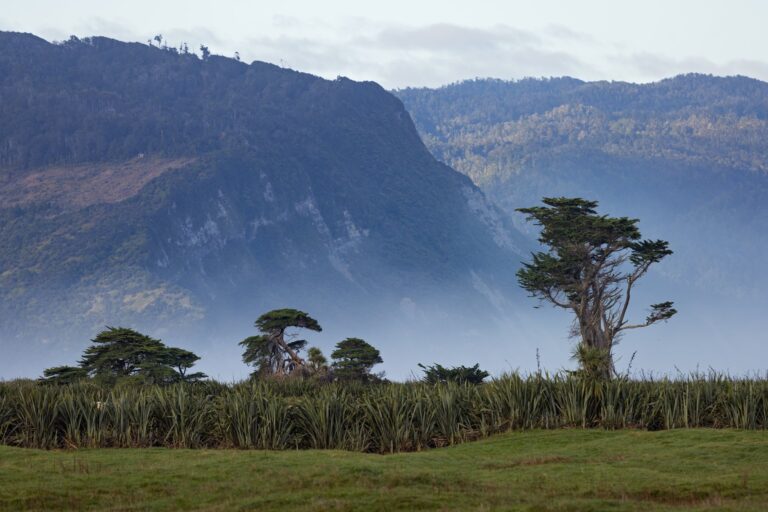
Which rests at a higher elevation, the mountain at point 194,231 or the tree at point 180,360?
the mountain at point 194,231

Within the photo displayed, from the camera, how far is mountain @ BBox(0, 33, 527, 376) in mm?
142875

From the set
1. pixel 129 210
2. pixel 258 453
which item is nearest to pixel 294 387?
pixel 258 453

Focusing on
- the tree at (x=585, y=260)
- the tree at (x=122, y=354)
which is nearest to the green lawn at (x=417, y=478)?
the tree at (x=122, y=354)

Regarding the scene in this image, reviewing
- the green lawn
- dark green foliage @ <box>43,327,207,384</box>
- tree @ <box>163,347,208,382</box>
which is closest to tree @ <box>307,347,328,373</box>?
tree @ <box>163,347,208,382</box>

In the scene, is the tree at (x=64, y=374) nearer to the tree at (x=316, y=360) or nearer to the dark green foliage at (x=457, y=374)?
the tree at (x=316, y=360)

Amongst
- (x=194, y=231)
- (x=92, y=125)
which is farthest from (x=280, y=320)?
(x=92, y=125)

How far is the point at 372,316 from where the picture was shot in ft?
552

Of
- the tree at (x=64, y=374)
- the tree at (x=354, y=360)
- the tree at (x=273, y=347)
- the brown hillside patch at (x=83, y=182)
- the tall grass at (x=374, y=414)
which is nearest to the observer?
the tall grass at (x=374, y=414)

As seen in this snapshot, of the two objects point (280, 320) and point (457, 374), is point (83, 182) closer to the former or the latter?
point (280, 320)

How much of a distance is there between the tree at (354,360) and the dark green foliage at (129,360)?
17.5 feet

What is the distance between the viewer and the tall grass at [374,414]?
24203mm

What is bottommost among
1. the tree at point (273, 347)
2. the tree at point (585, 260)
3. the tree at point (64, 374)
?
the tree at point (64, 374)

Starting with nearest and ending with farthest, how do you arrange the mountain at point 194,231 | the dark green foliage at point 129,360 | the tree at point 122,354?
1. the dark green foliage at point 129,360
2. the tree at point 122,354
3. the mountain at point 194,231

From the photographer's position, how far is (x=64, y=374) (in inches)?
1551
